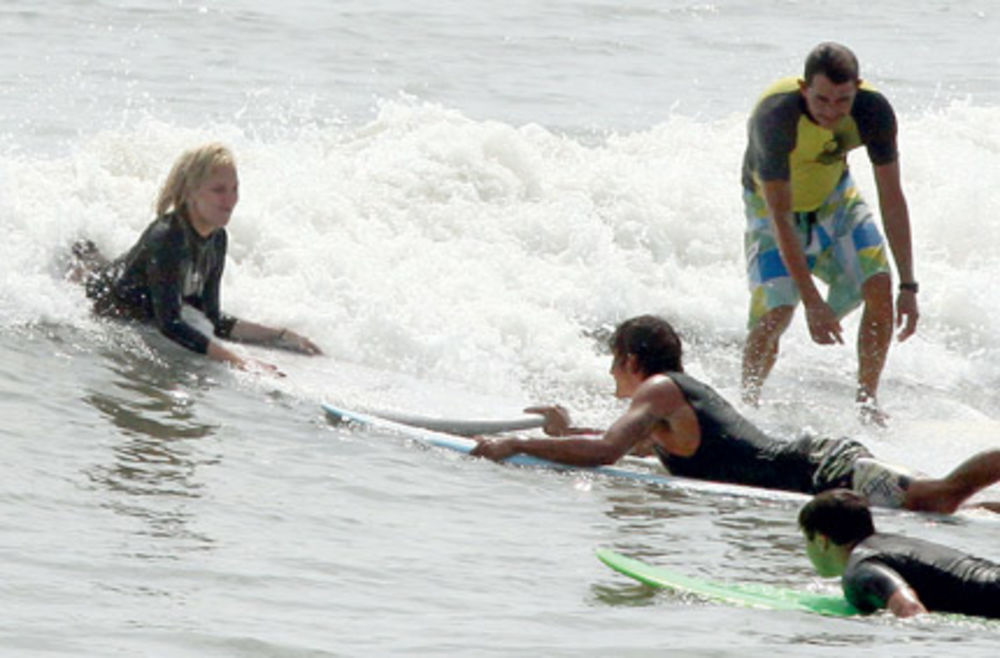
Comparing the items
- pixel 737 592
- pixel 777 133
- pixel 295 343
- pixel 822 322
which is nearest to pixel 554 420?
pixel 822 322

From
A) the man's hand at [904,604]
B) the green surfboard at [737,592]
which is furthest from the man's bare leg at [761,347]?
the man's hand at [904,604]

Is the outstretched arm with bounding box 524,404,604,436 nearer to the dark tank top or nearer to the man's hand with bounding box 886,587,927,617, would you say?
the dark tank top

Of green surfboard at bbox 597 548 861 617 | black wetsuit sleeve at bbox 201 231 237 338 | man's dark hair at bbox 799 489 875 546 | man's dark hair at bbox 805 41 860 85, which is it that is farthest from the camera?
black wetsuit sleeve at bbox 201 231 237 338

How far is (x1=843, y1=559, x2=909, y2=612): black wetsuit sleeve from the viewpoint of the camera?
5871 millimetres

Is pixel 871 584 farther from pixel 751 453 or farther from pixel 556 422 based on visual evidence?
pixel 556 422

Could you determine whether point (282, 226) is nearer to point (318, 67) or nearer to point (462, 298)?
point (462, 298)

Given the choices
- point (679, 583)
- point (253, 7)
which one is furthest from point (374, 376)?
point (253, 7)

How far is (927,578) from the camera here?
A: 19.5 ft

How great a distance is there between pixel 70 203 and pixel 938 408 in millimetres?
4879

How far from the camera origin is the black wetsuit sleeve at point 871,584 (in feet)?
19.3

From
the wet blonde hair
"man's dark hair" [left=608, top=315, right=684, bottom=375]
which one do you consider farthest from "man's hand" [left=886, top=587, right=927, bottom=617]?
the wet blonde hair

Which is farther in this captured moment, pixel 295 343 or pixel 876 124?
pixel 295 343

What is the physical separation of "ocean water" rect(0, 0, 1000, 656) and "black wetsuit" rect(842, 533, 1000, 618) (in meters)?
0.11

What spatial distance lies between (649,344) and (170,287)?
2.45m
